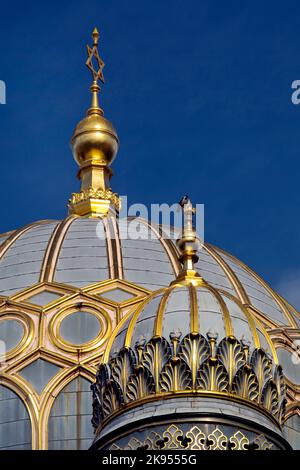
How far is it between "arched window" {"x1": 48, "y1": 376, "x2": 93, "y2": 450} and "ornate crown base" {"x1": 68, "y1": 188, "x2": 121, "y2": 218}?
9080 mm

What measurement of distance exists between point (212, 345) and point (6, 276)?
11555 mm

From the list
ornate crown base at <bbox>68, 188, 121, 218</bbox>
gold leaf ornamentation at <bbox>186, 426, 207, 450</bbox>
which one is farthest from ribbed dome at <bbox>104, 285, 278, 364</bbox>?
ornate crown base at <bbox>68, 188, 121, 218</bbox>

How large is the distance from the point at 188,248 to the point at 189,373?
3.46 m

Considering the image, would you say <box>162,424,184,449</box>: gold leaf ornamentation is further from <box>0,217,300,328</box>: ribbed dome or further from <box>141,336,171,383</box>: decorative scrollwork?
<box>0,217,300,328</box>: ribbed dome

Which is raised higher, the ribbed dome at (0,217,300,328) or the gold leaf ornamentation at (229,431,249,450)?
the ribbed dome at (0,217,300,328)

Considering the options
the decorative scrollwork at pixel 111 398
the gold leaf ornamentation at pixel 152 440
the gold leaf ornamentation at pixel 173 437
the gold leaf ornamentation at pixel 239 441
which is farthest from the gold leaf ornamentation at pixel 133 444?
the gold leaf ornamentation at pixel 239 441

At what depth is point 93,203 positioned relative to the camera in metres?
60.0

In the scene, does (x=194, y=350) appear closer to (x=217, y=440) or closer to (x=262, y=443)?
(x=217, y=440)

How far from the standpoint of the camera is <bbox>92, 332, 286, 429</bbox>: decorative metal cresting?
42656 millimetres

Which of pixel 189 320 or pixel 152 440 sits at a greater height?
pixel 189 320

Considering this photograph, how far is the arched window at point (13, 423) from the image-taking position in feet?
164

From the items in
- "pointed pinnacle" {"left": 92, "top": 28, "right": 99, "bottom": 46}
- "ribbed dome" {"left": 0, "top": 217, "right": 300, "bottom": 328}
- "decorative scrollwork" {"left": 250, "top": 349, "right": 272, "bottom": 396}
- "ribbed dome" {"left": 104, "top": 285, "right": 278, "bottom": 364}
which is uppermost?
"pointed pinnacle" {"left": 92, "top": 28, "right": 99, "bottom": 46}

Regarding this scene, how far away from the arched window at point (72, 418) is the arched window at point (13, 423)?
1.45 feet

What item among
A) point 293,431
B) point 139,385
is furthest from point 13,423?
point 139,385
